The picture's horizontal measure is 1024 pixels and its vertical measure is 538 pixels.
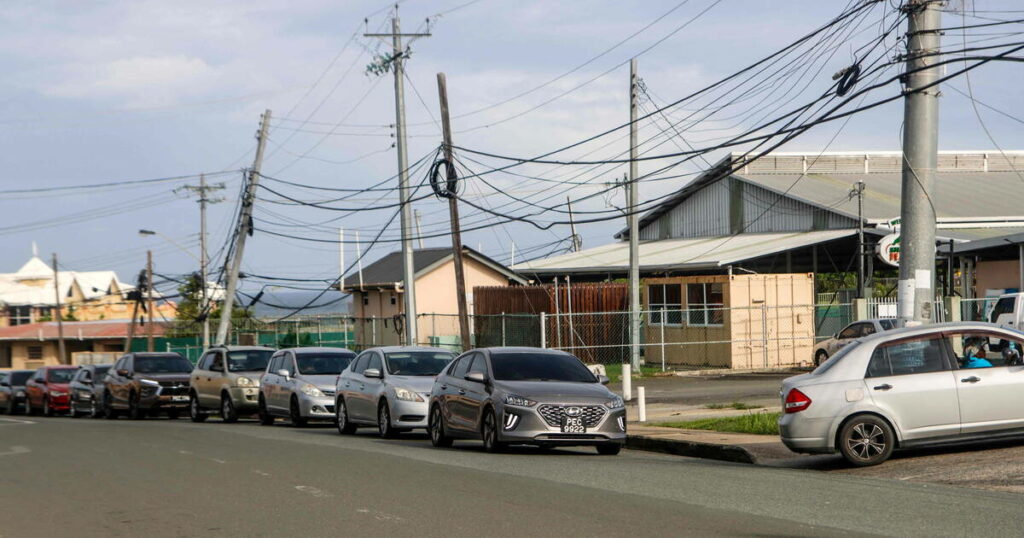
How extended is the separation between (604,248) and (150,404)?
2748 centimetres

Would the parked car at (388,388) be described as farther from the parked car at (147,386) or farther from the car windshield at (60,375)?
the car windshield at (60,375)

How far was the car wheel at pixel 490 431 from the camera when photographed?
53.5 ft

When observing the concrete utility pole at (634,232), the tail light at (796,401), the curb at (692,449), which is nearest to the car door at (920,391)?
the tail light at (796,401)

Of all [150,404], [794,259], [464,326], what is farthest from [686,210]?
[150,404]

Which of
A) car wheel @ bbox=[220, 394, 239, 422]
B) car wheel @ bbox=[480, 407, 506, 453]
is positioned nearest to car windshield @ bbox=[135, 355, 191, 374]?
car wheel @ bbox=[220, 394, 239, 422]

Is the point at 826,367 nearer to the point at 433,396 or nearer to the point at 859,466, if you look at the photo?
the point at 859,466

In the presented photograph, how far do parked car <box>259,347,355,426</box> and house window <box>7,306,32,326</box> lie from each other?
84858mm

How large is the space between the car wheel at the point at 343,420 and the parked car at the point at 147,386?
10959 millimetres

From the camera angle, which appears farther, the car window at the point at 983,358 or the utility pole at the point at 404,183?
the utility pole at the point at 404,183

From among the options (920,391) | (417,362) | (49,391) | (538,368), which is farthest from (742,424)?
(49,391)

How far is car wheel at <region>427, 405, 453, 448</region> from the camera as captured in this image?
17.9m

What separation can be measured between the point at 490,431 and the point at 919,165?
667 cm

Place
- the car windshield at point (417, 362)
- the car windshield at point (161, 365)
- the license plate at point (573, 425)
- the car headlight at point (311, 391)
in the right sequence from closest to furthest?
the license plate at point (573, 425), the car windshield at point (417, 362), the car headlight at point (311, 391), the car windshield at point (161, 365)

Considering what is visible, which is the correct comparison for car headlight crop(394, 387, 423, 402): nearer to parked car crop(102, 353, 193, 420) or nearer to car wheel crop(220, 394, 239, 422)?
car wheel crop(220, 394, 239, 422)
